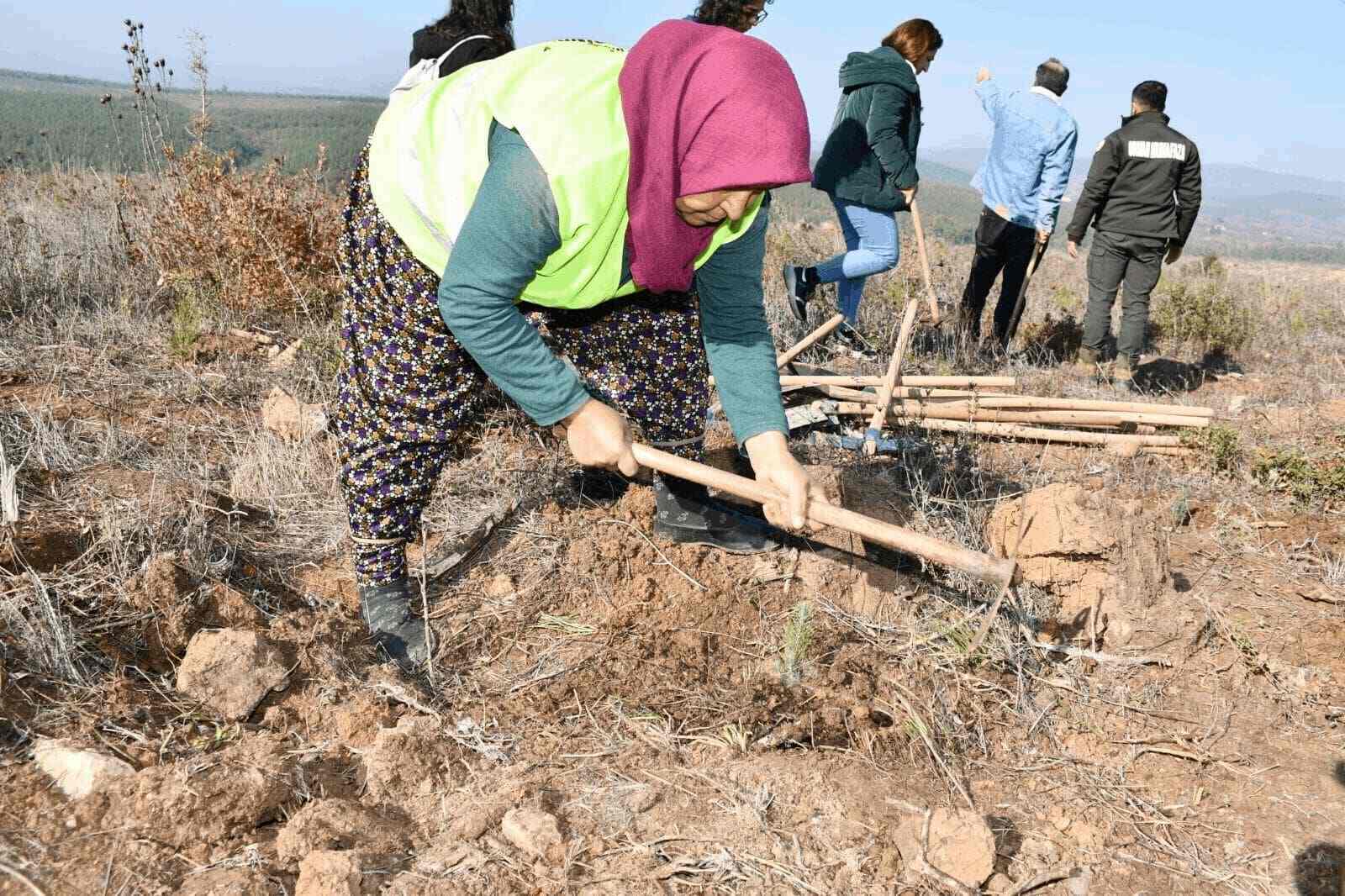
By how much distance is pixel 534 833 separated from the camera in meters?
1.62

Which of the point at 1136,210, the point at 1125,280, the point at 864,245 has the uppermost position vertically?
the point at 1136,210

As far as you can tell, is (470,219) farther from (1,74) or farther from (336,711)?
(1,74)

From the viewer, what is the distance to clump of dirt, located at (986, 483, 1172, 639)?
254cm

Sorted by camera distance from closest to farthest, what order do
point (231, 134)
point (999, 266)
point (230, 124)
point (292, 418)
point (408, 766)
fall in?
point (408, 766) < point (292, 418) < point (999, 266) < point (231, 134) < point (230, 124)

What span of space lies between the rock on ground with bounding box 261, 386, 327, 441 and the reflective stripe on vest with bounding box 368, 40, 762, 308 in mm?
1756

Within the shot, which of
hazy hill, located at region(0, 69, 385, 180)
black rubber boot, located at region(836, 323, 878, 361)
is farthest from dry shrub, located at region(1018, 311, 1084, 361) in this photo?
hazy hill, located at region(0, 69, 385, 180)

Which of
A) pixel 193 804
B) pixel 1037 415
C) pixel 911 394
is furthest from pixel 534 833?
pixel 1037 415

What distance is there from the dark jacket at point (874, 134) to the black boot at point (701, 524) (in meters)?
2.53

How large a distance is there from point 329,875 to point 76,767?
62cm

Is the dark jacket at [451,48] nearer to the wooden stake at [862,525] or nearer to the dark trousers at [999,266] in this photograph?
the wooden stake at [862,525]

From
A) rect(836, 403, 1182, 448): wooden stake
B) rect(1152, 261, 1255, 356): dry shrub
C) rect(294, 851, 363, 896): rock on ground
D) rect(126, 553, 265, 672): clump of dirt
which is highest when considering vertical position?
rect(1152, 261, 1255, 356): dry shrub

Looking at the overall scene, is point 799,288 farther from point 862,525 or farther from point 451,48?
point 862,525

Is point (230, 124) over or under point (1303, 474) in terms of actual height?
over

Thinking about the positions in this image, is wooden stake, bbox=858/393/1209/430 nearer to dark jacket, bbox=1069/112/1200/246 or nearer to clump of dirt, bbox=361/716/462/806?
dark jacket, bbox=1069/112/1200/246
